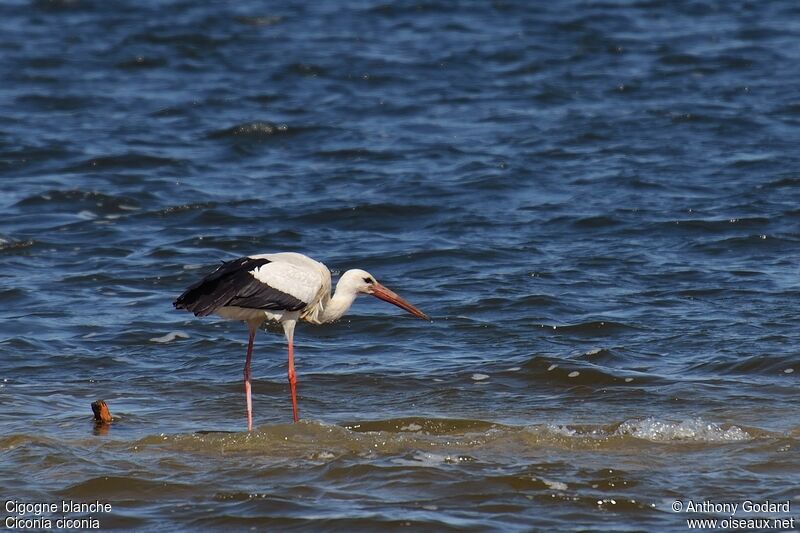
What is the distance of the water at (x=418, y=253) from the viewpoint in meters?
8.13

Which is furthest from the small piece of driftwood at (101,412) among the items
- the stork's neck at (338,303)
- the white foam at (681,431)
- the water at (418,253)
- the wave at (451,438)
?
the white foam at (681,431)

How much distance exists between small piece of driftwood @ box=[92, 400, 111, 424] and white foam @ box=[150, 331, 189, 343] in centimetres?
231

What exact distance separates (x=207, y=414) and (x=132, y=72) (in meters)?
14.8

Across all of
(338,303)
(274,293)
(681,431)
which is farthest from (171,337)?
(681,431)

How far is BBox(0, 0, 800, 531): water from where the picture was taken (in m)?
8.13

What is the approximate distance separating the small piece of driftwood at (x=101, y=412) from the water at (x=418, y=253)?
0.13 metres

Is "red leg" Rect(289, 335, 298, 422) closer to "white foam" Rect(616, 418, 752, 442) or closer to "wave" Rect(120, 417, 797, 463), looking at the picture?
"wave" Rect(120, 417, 797, 463)

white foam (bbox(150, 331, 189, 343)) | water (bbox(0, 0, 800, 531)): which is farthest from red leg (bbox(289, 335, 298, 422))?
white foam (bbox(150, 331, 189, 343))

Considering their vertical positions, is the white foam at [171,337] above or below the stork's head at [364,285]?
below

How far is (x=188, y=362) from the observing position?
11109mm

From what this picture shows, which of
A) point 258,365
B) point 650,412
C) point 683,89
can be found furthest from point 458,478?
point 683,89

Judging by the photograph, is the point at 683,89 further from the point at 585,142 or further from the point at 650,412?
the point at 650,412

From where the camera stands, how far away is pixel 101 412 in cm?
921

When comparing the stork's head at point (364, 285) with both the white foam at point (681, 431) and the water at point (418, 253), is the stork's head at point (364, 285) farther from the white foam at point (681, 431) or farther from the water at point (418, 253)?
the white foam at point (681, 431)
